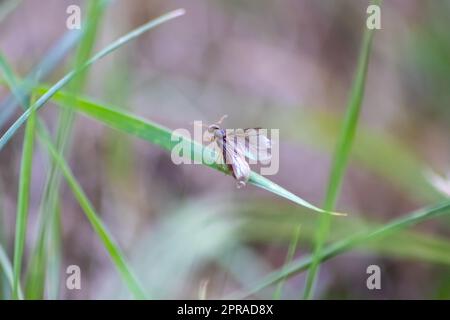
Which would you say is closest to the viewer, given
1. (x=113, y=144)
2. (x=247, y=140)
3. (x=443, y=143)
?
(x=247, y=140)

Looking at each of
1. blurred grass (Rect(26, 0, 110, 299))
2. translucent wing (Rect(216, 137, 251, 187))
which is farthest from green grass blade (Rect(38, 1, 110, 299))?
translucent wing (Rect(216, 137, 251, 187))

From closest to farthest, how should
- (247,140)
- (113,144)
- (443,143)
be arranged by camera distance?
(247,140) < (113,144) < (443,143)

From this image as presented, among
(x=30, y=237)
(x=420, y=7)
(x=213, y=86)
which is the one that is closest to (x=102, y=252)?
(x=30, y=237)

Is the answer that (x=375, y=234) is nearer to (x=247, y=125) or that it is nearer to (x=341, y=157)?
(x=341, y=157)

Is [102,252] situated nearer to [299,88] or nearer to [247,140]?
[299,88]

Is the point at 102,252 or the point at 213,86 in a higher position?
the point at 213,86

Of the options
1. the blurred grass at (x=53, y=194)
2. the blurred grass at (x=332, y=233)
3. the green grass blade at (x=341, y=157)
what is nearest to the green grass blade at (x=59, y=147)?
the blurred grass at (x=53, y=194)

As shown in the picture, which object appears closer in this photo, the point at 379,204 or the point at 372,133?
the point at 372,133
